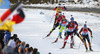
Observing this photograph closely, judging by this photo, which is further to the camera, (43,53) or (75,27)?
(75,27)

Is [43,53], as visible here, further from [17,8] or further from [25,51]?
[17,8]

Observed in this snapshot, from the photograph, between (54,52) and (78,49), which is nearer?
(54,52)

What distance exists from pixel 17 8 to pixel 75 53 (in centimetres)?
844

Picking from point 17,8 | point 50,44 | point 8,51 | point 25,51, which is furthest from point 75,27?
point 17,8

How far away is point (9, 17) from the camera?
281 centimetres

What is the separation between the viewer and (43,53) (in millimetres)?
10648

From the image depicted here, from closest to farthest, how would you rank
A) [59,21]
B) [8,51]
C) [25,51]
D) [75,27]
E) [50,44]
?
1. [8,51]
2. [25,51]
3. [75,27]
4. [50,44]
5. [59,21]

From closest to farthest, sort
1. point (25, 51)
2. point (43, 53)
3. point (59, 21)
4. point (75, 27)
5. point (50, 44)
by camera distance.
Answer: point (25, 51)
point (43, 53)
point (75, 27)
point (50, 44)
point (59, 21)

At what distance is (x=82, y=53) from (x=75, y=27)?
5.36 ft

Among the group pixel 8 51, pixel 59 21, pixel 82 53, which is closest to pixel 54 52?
pixel 82 53

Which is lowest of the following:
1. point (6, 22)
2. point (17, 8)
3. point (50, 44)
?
point (50, 44)

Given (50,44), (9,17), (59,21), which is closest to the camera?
(9,17)

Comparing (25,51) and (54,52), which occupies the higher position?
(25,51)

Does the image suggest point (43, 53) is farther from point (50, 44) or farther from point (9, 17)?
point (9, 17)
